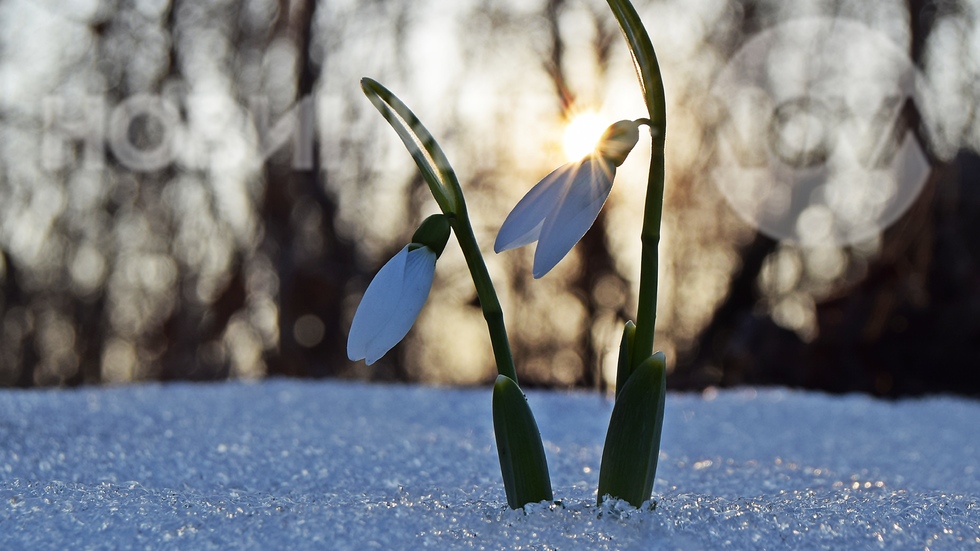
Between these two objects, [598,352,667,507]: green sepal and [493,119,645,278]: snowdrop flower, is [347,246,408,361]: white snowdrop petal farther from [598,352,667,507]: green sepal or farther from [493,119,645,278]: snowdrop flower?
[598,352,667,507]: green sepal

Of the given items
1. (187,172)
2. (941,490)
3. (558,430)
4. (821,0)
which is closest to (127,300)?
(187,172)

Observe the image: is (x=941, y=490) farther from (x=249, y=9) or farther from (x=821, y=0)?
(x=249, y=9)

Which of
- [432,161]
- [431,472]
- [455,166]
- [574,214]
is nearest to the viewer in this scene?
[574,214]

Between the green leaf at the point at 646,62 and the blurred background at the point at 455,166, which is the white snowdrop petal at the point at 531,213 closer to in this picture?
the green leaf at the point at 646,62

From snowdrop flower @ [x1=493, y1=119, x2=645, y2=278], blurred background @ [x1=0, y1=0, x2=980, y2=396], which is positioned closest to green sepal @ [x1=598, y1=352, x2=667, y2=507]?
snowdrop flower @ [x1=493, y1=119, x2=645, y2=278]

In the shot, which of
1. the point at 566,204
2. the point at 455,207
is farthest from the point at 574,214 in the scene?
the point at 455,207

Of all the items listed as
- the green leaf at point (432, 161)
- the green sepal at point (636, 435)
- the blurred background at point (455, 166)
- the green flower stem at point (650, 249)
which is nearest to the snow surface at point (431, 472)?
the green sepal at point (636, 435)

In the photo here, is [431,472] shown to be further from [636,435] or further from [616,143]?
[616,143]
